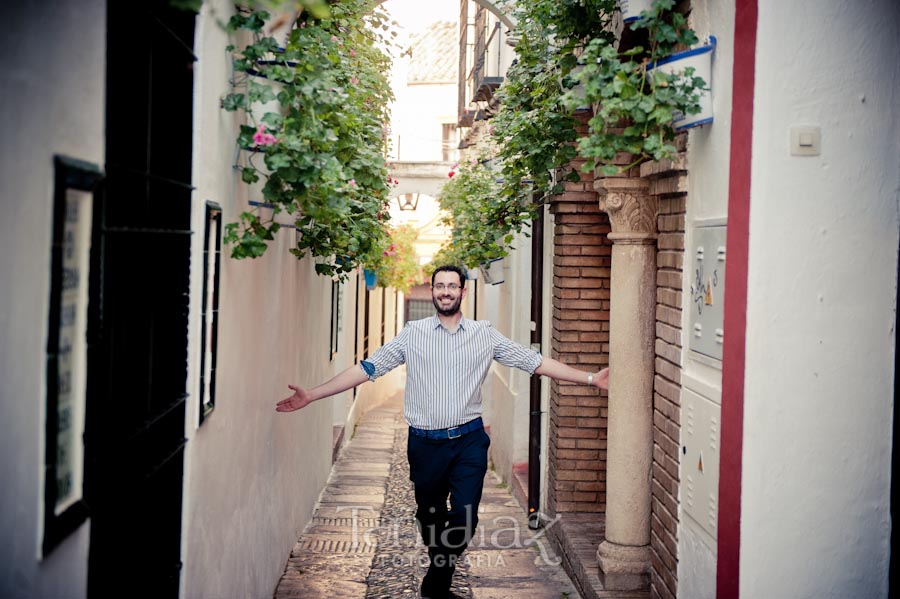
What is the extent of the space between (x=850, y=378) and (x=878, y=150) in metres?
0.87

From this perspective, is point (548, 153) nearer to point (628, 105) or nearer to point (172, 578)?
point (628, 105)

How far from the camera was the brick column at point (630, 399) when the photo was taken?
230 inches

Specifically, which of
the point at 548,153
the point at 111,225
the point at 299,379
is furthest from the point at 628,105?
the point at 299,379

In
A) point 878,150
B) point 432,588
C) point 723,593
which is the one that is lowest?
point 432,588

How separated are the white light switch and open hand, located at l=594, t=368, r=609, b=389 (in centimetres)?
244

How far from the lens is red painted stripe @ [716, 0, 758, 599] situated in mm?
3928

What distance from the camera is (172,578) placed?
12.2ft

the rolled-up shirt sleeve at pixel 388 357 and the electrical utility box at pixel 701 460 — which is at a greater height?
the rolled-up shirt sleeve at pixel 388 357

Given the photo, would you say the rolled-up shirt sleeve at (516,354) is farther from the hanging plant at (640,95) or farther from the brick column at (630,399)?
the hanging plant at (640,95)

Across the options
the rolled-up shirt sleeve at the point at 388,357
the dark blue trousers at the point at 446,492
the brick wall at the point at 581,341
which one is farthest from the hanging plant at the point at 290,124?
the brick wall at the point at 581,341

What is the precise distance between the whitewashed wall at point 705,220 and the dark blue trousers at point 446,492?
1.19 m

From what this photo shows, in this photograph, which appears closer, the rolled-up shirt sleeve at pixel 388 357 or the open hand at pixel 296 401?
the open hand at pixel 296 401

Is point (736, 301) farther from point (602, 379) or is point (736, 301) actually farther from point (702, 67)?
point (602, 379)

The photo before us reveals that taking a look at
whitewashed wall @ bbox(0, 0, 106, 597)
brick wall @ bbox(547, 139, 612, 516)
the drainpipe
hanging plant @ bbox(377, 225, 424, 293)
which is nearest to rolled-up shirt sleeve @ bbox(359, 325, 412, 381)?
brick wall @ bbox(547, 139, 612, 516)
